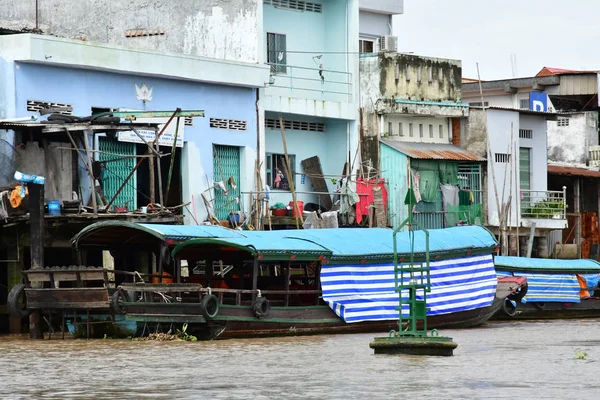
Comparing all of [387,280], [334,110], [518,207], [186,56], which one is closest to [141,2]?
[186,56]

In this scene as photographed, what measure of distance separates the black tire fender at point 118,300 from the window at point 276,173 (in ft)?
32.2

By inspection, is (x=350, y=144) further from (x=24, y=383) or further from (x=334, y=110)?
(x=24, y=383)

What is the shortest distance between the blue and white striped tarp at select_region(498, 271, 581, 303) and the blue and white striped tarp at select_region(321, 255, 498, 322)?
3.26 meters

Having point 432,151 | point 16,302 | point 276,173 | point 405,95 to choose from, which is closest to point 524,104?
point 432,151

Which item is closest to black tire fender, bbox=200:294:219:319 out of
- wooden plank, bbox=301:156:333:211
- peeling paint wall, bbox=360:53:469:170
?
wooden plank, bbox=301:156:333:211

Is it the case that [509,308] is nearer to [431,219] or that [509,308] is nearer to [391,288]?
[391,288]

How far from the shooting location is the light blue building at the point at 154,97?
90.3ft

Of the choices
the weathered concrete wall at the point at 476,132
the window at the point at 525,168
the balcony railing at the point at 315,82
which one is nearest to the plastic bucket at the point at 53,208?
the balcony railing at the point at 315,82

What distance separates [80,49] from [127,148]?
2419mm

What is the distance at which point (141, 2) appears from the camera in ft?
104

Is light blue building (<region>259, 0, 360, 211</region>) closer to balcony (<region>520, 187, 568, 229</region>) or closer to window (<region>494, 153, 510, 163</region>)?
window (<region>494, 153, 510, 163</region>)

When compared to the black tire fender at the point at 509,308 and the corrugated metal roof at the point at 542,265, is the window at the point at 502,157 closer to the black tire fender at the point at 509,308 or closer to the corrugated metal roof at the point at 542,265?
the corrugated metal roof at the point at 542,265

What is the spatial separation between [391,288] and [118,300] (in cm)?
575

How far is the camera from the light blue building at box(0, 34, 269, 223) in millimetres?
27516
